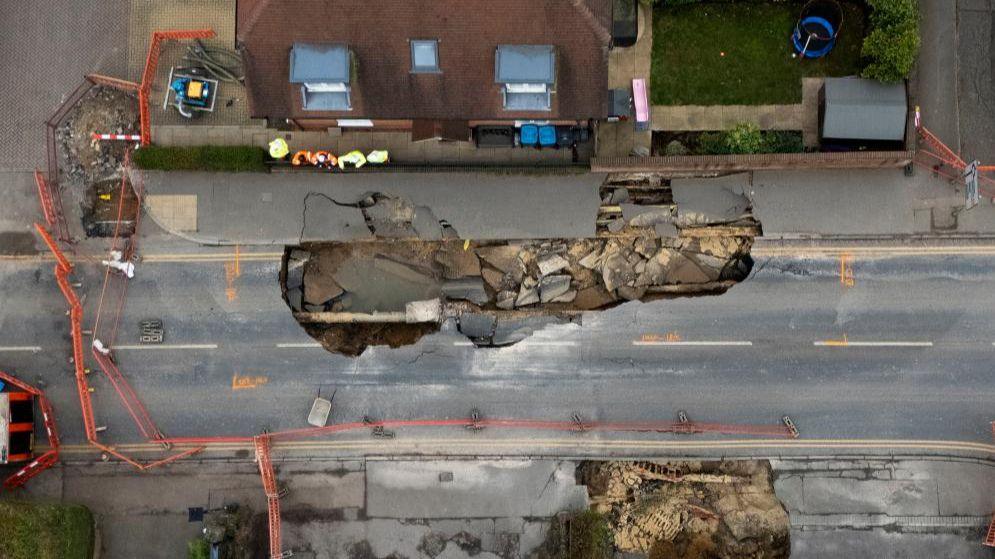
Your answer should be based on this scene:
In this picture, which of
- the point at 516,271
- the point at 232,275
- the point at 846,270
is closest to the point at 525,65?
the point at 516,271

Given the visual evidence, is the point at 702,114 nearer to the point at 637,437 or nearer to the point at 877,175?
the point at 877,175

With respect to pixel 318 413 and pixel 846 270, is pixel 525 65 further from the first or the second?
pixel 318 413

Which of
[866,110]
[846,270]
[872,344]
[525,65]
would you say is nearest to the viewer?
[525,65]

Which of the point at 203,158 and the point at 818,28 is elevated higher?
the point at 818,28

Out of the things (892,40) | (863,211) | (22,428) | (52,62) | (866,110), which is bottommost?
(22,428)

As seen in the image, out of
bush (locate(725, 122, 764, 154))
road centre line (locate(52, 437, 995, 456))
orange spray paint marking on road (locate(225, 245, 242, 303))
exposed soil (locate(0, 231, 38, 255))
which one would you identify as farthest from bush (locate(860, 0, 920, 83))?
exposed soil (locate(0, 231, 38, 255))

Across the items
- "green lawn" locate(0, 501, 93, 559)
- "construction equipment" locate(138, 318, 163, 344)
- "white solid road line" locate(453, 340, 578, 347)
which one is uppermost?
"construction equipment" locate(138, 318, 163, 344)

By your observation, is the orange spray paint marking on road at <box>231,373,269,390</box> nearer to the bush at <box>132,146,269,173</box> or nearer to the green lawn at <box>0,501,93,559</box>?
the green lawn at <box>0,501,93,559</box>
